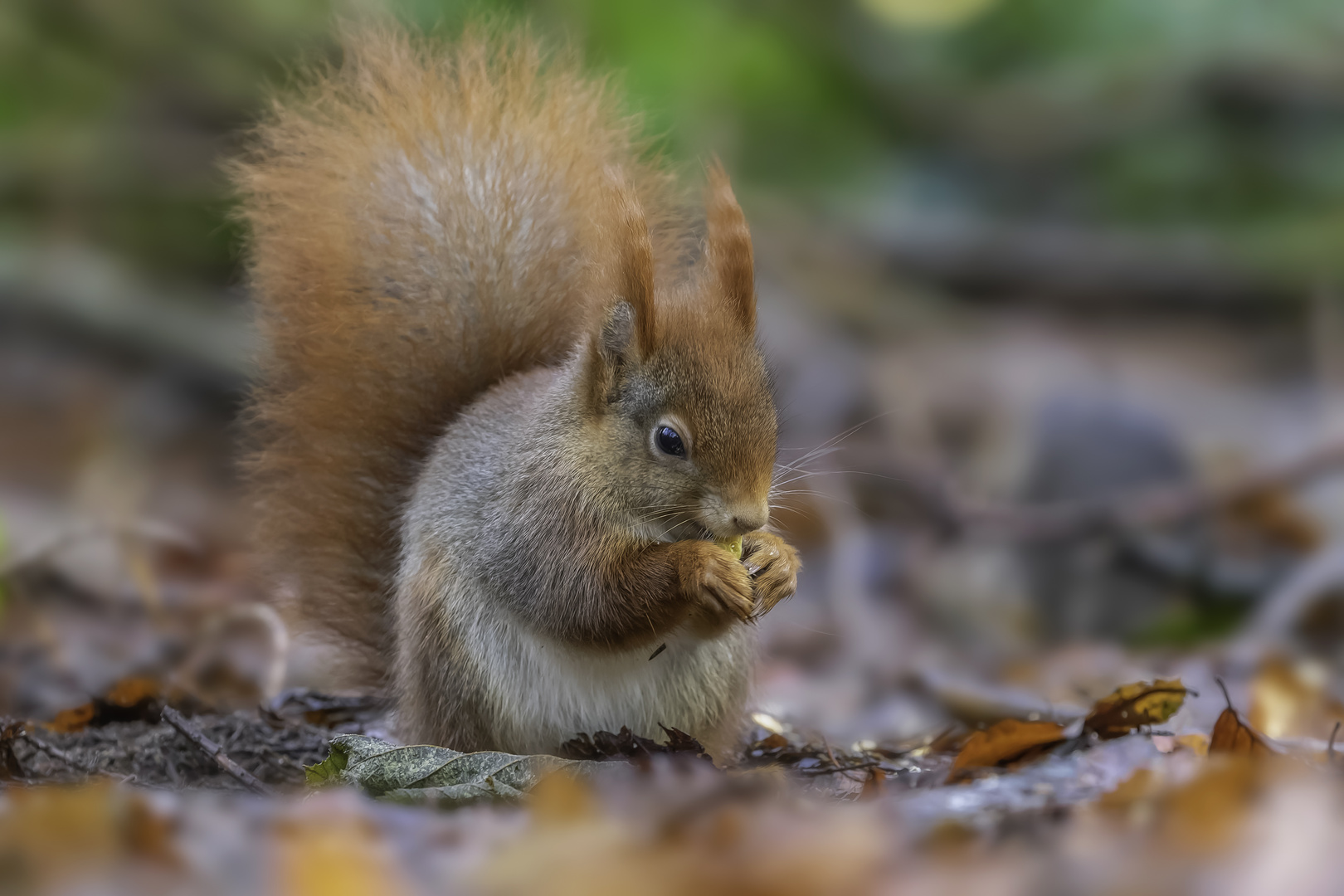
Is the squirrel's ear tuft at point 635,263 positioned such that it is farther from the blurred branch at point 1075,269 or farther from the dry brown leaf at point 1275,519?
the blurred branch at point 1075,269

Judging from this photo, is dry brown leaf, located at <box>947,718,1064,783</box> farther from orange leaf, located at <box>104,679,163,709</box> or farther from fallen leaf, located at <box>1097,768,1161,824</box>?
orange leaf, located at <box>104,679,163,709</box>

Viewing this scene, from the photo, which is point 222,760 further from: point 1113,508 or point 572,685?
point 1113,508

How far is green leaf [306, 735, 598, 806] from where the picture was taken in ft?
5.14

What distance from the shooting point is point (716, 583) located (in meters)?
1.67

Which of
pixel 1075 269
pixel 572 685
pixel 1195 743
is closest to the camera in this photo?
pixel 1195 743

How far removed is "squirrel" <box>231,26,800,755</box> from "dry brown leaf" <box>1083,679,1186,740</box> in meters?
0.51

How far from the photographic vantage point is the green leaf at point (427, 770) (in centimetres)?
157

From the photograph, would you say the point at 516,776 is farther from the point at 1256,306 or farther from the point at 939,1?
the point at 939,1

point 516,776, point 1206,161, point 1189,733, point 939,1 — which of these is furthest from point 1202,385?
point 516,776

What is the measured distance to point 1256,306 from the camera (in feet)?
21.6

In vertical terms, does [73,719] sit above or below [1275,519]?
below

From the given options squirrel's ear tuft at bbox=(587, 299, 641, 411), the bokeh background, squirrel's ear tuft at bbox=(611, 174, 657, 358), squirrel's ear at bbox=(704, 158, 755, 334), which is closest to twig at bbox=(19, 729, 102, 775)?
the bokeh background

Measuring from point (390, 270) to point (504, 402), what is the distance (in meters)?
0.33

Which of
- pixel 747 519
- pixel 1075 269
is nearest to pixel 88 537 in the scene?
pixel 747 519
